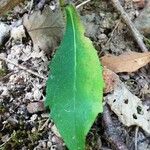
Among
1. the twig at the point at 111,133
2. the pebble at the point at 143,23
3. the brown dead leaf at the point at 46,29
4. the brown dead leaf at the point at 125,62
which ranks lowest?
the twig at the point at 111,133

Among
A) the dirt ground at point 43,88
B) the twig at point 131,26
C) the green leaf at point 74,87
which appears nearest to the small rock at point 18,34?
the dirt ground at point 43,88

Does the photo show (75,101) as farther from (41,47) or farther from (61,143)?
(41,47)

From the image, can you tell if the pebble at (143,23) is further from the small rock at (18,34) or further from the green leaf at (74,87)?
the small rock at (18,34)

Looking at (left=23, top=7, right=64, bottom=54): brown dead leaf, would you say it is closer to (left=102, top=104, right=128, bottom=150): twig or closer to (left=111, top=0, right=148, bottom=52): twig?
(left=111, top=0, right=148, bottom=52): twig

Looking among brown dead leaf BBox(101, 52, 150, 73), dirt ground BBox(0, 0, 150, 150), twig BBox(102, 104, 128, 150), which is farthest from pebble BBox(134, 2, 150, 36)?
twig BBox(102, 104, 128, 150)

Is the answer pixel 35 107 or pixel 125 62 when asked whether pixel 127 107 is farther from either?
pixel 35 107

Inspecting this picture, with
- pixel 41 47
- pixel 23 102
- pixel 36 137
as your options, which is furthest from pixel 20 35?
pixel 36 137

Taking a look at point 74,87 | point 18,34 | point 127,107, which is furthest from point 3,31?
point 127,107
